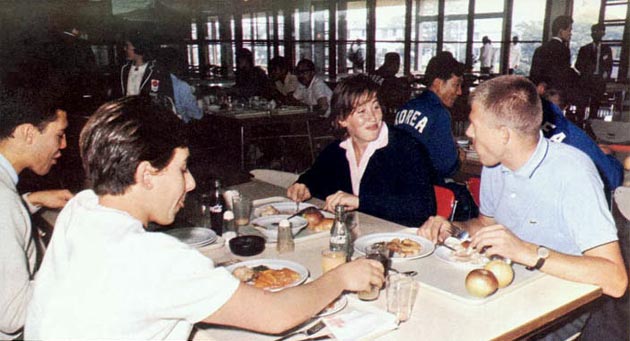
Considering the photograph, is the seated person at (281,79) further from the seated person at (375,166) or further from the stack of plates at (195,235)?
the stack of plates at (195,235)

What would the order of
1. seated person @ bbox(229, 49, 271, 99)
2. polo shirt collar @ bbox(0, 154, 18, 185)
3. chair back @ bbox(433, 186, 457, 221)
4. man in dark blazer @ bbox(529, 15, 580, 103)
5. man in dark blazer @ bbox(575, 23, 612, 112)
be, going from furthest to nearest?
seated person @ bbox(229, 49, 271, 99), man in dark blazer @ bbox(575, 23, 612, 112), man in dark blazer @ bbox(529, 15, 580, 103), chair back @ bbox(433, 186, 457, 221), polo shirt collar @ bbox(0, 154, 18, 185)

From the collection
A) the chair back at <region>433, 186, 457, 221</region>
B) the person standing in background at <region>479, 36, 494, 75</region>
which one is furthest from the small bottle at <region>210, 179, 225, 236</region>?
the person standing in background at <region>479, 36, 494, 75</region>

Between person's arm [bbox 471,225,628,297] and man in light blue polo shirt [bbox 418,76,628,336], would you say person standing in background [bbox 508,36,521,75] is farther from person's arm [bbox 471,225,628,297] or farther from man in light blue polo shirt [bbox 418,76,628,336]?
person's arm [bbox 471,225,628,297]

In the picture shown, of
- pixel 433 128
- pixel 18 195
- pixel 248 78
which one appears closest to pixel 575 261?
pixel 18 195

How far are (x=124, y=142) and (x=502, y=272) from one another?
1074mm

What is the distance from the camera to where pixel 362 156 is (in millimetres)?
2625

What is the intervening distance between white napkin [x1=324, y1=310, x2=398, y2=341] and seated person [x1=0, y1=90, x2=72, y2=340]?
90cm

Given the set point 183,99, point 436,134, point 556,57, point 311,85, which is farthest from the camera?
point 311,85

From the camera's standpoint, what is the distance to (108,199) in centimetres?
122

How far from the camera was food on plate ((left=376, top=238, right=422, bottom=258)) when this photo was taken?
1.81 meters

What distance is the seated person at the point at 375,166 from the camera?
2.42 metres

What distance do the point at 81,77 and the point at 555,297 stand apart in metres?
7.24

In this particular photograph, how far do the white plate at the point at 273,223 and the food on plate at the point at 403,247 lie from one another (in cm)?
38

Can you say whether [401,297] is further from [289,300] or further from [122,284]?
[122,284]
